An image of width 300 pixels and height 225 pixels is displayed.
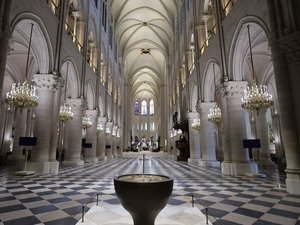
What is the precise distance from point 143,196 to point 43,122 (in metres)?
8.53

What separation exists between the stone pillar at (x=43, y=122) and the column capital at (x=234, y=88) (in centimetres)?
820

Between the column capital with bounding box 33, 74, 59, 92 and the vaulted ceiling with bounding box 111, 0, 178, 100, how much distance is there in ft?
62.9

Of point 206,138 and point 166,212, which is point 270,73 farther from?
point 166,212

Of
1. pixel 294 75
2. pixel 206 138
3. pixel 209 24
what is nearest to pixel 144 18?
pixel 209 24

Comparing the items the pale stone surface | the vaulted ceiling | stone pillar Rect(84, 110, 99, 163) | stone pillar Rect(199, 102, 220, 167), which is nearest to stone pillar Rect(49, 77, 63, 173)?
the pale stone surface

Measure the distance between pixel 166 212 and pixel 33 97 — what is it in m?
7.36

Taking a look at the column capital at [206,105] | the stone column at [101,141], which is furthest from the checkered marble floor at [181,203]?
the stone column at [101,141]

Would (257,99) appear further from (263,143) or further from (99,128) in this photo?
(99,128)

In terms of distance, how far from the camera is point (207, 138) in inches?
548

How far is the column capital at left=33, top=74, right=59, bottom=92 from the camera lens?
9.48 m

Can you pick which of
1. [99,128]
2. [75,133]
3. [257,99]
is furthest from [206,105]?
[99,128]

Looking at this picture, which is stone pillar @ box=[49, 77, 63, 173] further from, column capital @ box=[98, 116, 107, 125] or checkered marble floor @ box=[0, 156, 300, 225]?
column capital @ box=[98, 116, 107, 125]

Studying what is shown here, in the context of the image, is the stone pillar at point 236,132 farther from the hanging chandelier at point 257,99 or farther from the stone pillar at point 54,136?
the stone pillar at point 54,136

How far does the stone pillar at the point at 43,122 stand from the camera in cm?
889
